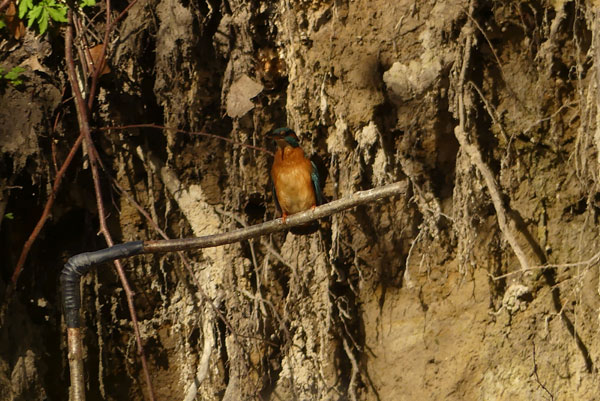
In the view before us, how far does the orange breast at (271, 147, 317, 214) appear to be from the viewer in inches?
139

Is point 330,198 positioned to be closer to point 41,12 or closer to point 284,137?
point 284,137

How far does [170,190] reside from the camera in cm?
385

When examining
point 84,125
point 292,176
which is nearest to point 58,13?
point 84,125

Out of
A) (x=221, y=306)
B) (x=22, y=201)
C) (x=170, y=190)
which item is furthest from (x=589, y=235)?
(x=22, y=201)

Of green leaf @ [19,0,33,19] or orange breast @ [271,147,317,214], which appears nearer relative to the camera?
green leaf @ [19,0,33,19]

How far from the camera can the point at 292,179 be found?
3543 mm

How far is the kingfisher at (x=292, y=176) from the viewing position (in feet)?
11.5

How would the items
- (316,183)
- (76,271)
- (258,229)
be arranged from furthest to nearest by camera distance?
(316,183)
(258,229)
(76,271)

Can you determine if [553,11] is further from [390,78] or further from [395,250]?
[395,250]

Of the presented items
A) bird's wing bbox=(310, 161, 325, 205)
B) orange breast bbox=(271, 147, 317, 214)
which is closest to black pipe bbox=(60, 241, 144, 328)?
orange breast bbox=(271, 147, 317, 214)

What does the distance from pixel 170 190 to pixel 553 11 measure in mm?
A: 2015

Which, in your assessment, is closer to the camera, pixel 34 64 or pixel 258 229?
pixel 258 229

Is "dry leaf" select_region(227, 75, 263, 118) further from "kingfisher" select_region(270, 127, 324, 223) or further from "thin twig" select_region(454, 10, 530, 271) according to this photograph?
"thin twig" select_region(454, 10, 530, 271)

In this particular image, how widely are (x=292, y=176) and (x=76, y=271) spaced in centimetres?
153
